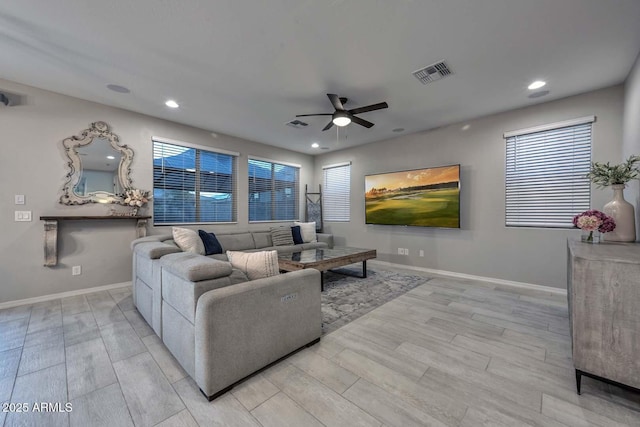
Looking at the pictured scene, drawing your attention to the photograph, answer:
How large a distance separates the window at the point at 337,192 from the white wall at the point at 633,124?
4340mm

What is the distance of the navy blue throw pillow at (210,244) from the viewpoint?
421 cm

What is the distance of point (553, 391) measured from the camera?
1.68 m

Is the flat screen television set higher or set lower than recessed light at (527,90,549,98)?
lower

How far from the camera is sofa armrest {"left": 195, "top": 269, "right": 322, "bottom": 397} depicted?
5.18 feet

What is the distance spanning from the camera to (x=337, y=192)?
6.51 meters

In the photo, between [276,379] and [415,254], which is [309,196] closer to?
[415,254]

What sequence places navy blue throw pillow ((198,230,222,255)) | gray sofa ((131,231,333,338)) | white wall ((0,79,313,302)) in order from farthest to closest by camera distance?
1. navy blue throw pillow ((198,230,222,255))
2. white wall ((0,79,313,302))
3. gray sofa ((131,231,333,338))

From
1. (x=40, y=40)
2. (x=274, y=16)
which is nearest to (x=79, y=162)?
(x=40, y=40)

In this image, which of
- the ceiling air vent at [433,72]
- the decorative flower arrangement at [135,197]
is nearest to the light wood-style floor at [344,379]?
the decorative flower arrangement at [135,197]

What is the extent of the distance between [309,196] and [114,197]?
13.7ft

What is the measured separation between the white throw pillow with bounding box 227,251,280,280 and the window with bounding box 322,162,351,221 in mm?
4304

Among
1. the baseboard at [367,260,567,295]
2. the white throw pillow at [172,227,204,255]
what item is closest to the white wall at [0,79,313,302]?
the white throw pillow at [172,227,204,255]

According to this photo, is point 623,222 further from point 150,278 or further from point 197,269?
point 150,278

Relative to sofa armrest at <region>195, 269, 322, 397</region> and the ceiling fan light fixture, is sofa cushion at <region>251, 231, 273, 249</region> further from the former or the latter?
sofa armrest at <region>195, 269, 322, 397</region>
